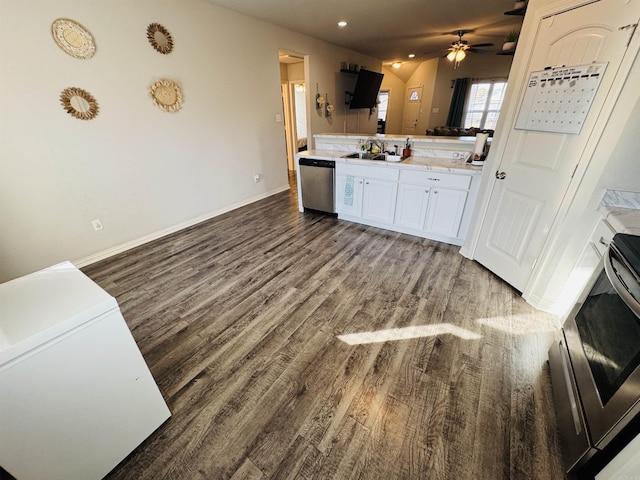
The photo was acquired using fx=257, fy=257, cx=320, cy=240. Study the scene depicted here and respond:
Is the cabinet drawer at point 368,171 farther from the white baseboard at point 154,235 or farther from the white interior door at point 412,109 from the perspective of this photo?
the white interior door at point 412,109

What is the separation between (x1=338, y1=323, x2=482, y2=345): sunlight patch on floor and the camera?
5.83 ft

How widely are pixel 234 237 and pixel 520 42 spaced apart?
10.7ft

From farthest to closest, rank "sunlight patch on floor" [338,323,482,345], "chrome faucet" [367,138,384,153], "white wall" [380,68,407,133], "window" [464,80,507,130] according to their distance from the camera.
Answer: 1. "white wall" [380,68,407,133]
2. "window" [464,80,507,130]
3. "chrome faucet" [367,138,384,153]
4. "sunlight patch on floor" [338,323,482,345]

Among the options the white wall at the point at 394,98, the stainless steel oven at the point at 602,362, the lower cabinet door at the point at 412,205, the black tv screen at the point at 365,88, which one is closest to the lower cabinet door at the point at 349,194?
the lower cabinet door at the point at 412,205

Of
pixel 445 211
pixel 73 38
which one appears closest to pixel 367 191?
pixel 445 211

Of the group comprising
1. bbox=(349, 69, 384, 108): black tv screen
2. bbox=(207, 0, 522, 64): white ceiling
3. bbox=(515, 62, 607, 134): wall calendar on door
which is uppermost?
bbox=(207, 0, 522, 64): white ceiling

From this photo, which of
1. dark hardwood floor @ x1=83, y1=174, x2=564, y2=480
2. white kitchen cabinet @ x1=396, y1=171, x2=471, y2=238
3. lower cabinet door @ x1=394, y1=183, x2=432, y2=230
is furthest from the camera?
lower cabinet door @ x1=394, y1=183, x2=432, y2=230

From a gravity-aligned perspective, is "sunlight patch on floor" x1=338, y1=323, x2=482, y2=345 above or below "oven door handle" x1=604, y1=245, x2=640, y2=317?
below

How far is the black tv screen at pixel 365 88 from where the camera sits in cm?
584

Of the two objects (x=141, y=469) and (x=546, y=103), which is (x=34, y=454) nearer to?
(x=141, y=469)

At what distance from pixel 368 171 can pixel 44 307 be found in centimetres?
297

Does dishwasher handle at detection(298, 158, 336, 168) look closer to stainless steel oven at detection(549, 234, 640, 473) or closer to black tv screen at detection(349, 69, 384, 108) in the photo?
stainless steel oven at detection(549, 234, 640, 473)

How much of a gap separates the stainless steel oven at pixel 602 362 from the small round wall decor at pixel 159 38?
4.17m

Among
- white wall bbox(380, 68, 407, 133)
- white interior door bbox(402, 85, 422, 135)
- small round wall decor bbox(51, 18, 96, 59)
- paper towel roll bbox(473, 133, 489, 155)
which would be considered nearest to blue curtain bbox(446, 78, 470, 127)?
white interior door bbox(402, 85, 422, 135)
